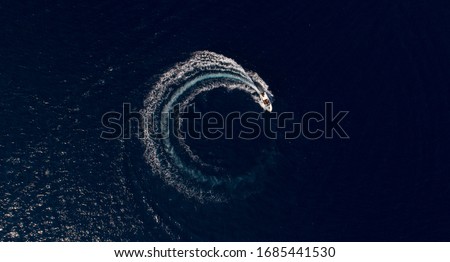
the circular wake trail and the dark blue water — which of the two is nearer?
the dark blue water

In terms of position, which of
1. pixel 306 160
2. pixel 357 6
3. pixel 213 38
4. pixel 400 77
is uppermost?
pixel 357 6

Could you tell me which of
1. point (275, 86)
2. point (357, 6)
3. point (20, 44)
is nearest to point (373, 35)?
point (357, 6)

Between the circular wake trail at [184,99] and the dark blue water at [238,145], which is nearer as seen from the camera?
the dark blue water at [238,145]

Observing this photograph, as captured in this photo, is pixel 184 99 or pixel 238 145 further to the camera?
pixel 184 99

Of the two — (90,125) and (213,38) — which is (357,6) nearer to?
(213,38)

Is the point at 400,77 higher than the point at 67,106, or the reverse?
the point at 400,77

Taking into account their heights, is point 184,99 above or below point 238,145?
above

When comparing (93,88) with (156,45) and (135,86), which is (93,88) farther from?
(156,45)
